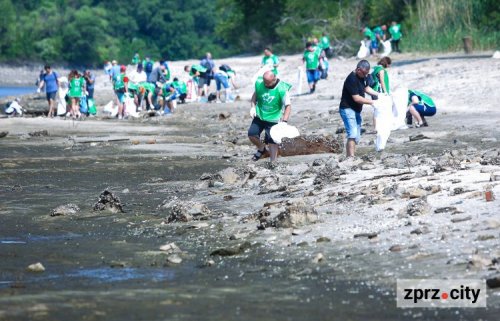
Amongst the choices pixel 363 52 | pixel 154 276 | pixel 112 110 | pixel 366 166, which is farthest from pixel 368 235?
pixel 363 52

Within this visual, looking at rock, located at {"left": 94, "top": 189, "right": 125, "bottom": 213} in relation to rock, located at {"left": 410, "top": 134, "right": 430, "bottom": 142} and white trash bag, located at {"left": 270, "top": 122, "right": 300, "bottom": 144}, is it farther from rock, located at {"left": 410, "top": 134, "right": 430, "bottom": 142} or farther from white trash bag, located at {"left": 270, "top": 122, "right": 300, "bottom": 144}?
rock, located at {"left": 410, "top": 134, "right": 430, "bottom": 142}

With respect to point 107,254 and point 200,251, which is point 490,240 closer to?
point 200,251

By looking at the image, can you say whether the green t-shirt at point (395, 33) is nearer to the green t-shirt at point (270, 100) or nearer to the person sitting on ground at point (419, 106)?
the person sitting on ground at point (419, 106)

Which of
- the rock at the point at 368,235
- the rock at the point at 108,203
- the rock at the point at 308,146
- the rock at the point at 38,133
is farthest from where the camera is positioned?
the rock at the point at 38,133

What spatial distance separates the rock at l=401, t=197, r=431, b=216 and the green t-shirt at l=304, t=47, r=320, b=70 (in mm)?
21352

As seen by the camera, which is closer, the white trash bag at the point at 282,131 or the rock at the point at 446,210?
the rock at the point at 446,210

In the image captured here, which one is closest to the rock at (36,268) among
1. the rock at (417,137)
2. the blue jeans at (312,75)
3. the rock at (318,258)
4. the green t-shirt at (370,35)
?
the rock at (318,258)

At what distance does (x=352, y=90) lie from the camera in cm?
1606

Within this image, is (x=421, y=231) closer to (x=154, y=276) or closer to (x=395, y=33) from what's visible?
(x=154, y=276)

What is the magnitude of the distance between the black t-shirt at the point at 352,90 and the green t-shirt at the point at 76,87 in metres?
17.4

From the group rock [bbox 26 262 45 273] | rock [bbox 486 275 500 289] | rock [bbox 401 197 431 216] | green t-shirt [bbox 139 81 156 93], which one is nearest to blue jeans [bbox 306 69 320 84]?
green t-shirt [bbox 139 81 156 93]

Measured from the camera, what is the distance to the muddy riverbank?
8.72 meters

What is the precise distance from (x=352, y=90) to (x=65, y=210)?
4.43m

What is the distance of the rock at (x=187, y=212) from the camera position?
12.7 metres
